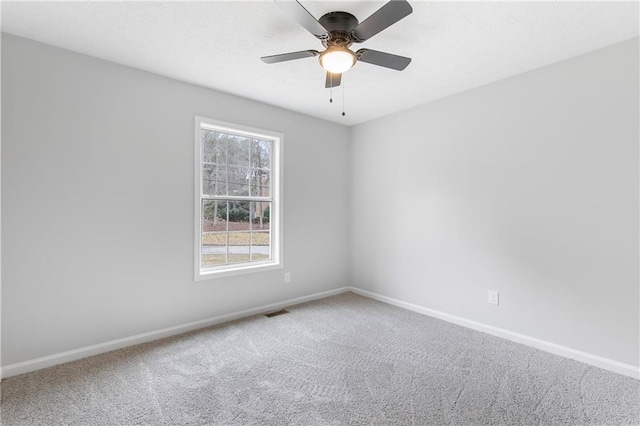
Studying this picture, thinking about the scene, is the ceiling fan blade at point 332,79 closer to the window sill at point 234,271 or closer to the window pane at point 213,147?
the window pane at point 213,147

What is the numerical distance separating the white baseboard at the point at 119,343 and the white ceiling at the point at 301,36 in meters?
2.49

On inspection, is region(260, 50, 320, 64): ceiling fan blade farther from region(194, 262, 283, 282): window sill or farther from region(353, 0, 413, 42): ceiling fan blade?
region(194, 262, 283, 282): window sill

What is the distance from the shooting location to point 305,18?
1.75 meters

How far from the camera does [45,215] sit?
7.82 ft

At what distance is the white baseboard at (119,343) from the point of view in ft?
7.52

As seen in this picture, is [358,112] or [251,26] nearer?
[251,26]

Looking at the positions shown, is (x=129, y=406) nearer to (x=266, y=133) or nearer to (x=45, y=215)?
(x=45, y=215)

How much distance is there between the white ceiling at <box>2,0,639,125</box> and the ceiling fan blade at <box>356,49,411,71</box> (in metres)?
0.25

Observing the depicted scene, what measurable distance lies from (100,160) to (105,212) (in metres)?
0.45

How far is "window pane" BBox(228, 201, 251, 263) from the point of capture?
3572 mm

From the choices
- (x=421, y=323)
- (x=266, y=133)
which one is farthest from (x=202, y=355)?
(x=266, y=133)

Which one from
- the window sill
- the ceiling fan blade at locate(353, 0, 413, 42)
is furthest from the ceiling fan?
the window sill

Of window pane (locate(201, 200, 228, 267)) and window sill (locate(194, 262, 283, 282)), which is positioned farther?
window pane (locate(201, 200, 228, 267))

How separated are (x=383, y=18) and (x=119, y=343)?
329cm
